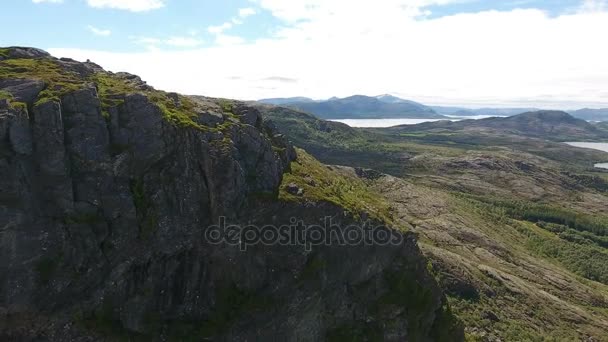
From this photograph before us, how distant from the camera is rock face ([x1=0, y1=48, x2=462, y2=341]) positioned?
46938 millimetres

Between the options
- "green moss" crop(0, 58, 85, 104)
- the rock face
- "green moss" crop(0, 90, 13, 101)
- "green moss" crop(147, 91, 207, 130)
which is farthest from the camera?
"green moss" crop(147, 91, 207, 130)

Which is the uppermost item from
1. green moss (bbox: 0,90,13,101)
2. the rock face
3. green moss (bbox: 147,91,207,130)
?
green moss (bbox: 0,90,13,101)

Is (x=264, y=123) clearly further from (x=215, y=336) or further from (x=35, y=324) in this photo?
(x=35, y=324)

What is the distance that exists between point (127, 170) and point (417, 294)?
48.8 metres

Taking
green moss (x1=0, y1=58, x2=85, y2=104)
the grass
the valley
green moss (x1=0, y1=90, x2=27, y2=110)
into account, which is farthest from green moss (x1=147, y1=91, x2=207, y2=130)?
Result: green moss (x1=0, y1=90, x2=27, y2=110)

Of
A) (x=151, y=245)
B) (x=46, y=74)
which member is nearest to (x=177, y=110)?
(x=46, y=74)

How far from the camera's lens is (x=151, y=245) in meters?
52.7

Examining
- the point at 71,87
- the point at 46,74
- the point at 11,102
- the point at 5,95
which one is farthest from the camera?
the point at 46,74

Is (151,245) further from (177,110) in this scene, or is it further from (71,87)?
(71,87)

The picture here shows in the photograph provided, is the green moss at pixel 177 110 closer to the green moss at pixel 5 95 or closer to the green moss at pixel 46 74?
the green moss at pixel 46 74

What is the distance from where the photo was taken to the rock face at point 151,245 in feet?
154

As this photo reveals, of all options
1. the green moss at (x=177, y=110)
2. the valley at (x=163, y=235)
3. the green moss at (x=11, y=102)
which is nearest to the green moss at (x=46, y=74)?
the valley at (x=163, y=235)

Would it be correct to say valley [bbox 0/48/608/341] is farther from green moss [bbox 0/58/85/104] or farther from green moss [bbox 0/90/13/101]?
green moss [bbox 0/58/85/104]

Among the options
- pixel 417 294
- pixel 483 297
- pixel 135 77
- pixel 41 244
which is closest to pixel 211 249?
pixel 41 244
